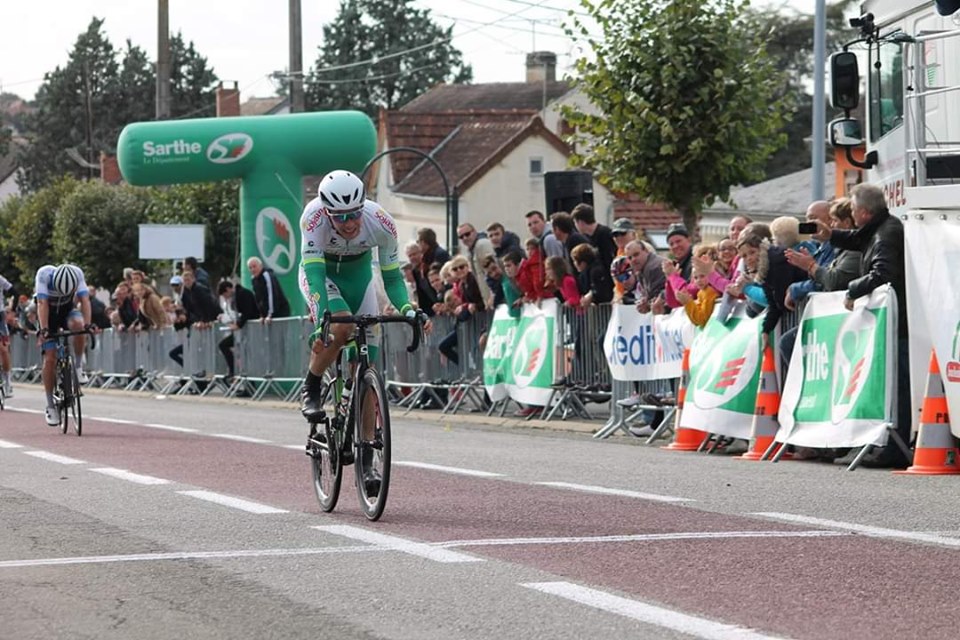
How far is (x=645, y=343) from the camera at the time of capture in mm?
17469

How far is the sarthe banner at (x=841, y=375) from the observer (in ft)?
43.8

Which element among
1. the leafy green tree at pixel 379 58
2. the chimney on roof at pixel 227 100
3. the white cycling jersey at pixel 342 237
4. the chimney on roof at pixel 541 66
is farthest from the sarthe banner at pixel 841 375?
the leafy green tree at pixel 379 58

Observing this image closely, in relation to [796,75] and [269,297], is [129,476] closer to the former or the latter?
[269,297]

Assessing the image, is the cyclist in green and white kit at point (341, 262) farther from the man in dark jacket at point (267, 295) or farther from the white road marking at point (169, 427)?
the man in dark jacket at point (267, 295)

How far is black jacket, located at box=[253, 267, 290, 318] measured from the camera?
29109mm

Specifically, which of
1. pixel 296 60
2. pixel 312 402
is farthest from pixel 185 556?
pixel 296 60

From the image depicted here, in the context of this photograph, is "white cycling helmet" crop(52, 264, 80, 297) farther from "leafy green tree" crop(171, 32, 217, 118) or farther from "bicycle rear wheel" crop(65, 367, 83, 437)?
"leafy green tree" crop(171, 32, 217, 118)

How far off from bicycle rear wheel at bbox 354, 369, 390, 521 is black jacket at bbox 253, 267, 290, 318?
62.9ft

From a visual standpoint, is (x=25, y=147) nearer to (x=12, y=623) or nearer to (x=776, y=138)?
(x=776, y=138)

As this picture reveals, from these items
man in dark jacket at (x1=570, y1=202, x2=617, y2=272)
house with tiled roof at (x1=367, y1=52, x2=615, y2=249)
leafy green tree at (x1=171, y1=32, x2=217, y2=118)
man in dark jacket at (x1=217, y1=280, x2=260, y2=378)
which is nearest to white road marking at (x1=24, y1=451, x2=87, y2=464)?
man in dark jacket at (x1=570, y1=202, x2=617, y2=272)

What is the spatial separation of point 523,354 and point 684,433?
4348mm

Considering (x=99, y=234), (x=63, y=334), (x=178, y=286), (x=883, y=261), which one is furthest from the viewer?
(x=99, y=234)

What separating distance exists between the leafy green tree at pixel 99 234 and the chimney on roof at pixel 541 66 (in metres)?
22.8

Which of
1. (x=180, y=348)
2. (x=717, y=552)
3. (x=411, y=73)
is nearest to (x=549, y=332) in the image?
(x=717, y=552)
